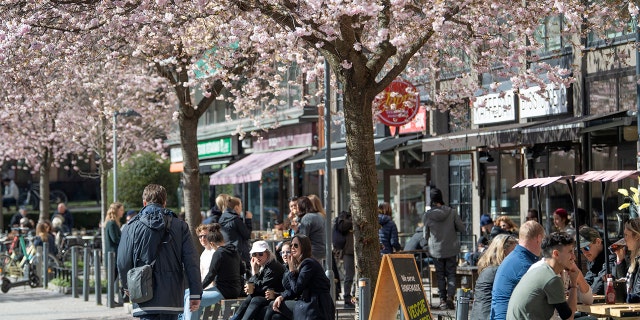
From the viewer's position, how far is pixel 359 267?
1368 centimetres

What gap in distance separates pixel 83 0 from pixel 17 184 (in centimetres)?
4964

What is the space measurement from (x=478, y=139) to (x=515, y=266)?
1216cm

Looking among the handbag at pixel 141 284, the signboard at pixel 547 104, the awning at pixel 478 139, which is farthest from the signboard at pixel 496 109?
the handbag at pixel 141 284

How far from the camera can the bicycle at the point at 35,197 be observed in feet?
188

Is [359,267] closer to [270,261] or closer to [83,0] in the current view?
[270,261]

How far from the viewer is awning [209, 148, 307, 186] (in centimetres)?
3200

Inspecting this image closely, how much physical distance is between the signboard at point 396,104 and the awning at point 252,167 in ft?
25.9

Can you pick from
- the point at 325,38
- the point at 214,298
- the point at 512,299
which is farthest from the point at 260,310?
the point at 512,299

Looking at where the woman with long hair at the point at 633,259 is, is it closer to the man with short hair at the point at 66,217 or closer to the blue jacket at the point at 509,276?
the blue jacket at the point at 509,276

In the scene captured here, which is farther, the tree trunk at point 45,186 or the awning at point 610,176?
the tree trunk at point 45,186

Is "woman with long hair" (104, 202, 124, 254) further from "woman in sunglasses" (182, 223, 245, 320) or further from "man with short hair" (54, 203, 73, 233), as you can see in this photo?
"man with short hair" (54, 203, 73, 233)

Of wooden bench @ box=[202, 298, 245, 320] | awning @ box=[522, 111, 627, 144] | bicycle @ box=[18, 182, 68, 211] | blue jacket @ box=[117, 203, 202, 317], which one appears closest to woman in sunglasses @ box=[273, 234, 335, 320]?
blue jacket @ box=[117, 203, 202, 317]

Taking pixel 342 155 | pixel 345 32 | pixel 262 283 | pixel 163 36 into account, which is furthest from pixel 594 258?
pixel 342 155

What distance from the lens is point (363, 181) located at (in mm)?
13703
